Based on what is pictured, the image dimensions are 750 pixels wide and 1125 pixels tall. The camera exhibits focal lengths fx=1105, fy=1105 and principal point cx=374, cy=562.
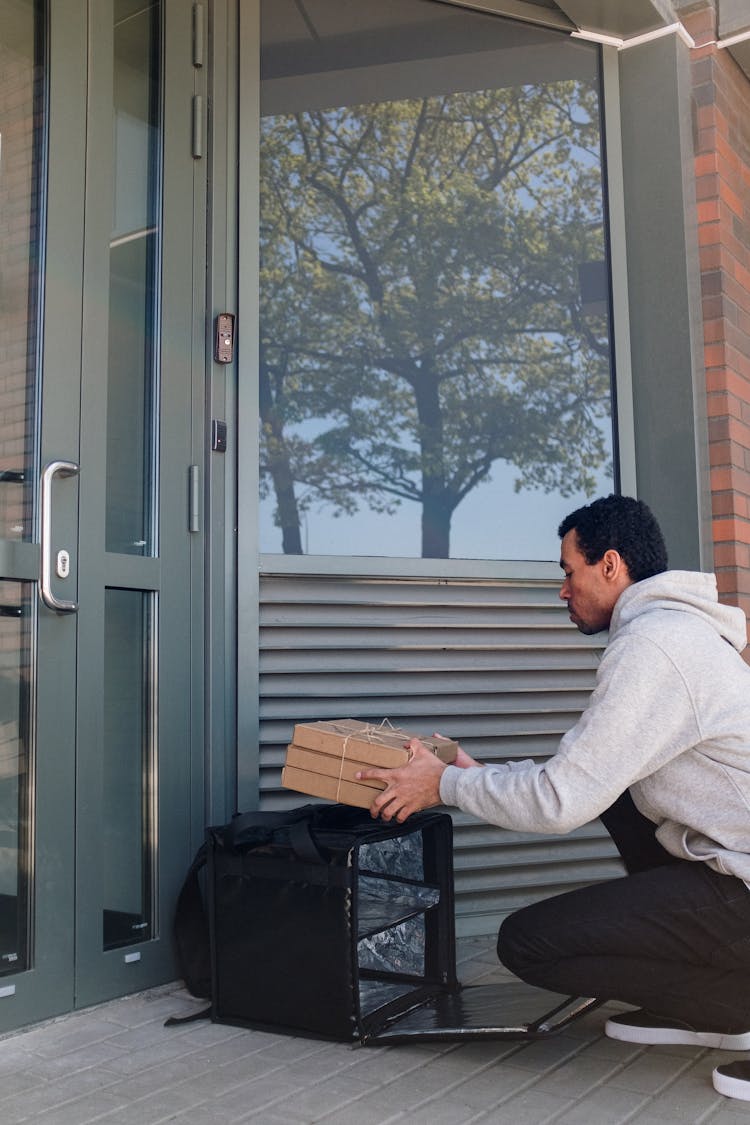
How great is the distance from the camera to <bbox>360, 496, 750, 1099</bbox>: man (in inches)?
94.2

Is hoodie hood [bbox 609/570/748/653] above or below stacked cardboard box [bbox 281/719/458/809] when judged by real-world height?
above

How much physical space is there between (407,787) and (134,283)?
1722 mm

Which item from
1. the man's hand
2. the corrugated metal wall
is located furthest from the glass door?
the man's hand

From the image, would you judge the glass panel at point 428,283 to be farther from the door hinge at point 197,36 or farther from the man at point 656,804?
the man at point 656,804

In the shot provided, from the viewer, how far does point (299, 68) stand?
3865 mm

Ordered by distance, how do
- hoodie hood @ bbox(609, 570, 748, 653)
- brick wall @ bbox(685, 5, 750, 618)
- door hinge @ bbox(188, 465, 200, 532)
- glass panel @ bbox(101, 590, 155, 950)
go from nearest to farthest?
hoodie hood @ bbox(609, 570, 748, 653)
glass panel @ bbox(101, 590, 155, 950)
door hinge @ bbox(188, 465, 200, 532)
brick wall @ bbox(685, 5, 750, 618)

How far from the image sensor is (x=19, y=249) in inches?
116

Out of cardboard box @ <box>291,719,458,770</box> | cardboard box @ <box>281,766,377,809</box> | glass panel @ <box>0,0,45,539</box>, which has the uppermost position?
glass panel @ <box>0,0,45,539</box>

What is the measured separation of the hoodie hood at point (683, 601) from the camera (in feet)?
8.44

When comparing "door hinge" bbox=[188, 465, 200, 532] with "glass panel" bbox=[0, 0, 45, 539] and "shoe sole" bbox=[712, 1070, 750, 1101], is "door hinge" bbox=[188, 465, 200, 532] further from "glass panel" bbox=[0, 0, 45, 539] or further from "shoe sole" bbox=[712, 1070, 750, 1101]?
"shoe sole" bbox=[712, 1070, 750, 1101]

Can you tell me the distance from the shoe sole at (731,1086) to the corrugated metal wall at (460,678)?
1.41 m

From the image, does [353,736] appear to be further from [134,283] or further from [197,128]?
[197,128]

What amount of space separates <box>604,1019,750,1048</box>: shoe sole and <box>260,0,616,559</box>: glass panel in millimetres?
1730

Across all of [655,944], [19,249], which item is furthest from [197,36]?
[655,944]
